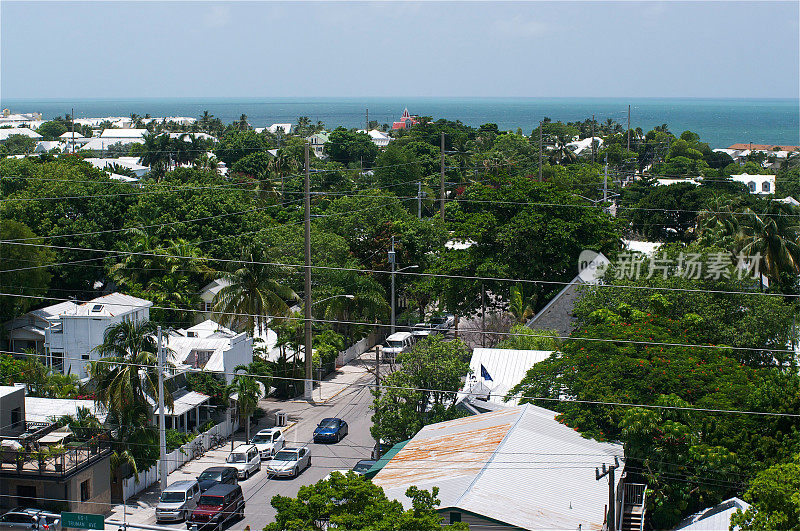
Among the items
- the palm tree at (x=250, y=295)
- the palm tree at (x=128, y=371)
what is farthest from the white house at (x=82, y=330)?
the palm tree at (x=128, y=371)

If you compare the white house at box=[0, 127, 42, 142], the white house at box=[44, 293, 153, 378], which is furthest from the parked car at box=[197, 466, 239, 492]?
the white house at box=[0, 127, 42, 142]

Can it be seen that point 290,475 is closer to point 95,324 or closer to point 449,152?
point 95,324

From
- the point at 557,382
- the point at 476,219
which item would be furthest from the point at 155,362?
the point at 476,219

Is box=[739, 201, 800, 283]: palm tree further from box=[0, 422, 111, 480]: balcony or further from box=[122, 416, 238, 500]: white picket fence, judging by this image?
box=[0, 422, 111, 480]: balcony

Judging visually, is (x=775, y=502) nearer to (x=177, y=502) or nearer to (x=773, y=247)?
(x=177, y=502)

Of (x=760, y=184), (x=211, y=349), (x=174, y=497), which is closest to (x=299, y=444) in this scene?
(x=211, y=349)

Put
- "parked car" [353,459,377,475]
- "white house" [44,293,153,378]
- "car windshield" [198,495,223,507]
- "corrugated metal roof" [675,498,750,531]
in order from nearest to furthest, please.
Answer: "corrugated metal roof" [675,498,750,531] → "car windshield" [198,495,223,507] → "parked car" [353,459,377,475] → "white house" [44,293,153,378]

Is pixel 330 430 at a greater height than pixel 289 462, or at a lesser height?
lesser

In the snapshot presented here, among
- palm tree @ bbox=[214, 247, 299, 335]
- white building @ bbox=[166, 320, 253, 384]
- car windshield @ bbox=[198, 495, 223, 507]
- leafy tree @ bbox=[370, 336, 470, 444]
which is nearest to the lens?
car windshield @ bbox=[198, 495, 223, 507]
